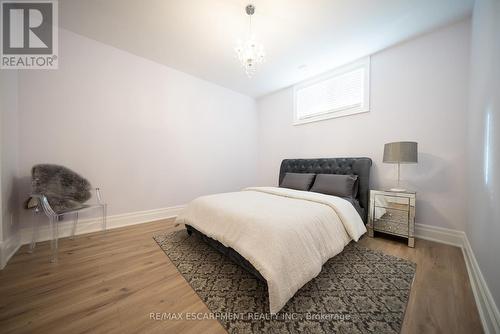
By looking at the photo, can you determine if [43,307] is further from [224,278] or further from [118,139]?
[118,139]

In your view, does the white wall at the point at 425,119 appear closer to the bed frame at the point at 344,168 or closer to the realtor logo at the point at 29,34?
the bed frame at the point at 344,168

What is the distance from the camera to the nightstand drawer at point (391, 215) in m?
2.06

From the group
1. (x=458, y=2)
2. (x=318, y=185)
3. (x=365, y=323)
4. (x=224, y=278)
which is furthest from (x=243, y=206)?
(x=458, y=2)

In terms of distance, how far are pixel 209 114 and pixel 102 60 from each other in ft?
5.93

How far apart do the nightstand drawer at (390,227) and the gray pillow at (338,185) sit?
1.54ft

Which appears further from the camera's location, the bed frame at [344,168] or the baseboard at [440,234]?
the bed frame at [344,168]

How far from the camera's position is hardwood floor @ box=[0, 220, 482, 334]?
3.37 ft

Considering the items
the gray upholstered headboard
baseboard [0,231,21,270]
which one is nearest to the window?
the gray upholstered headboard

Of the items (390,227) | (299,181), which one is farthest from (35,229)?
(390,227)

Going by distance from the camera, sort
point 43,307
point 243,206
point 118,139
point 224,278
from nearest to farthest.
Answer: point 43,307
point 224,278
point 243,206
point 118,139

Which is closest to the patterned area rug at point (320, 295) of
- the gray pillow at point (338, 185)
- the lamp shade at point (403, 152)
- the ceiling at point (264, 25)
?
the gray pillow at point (338, 185)

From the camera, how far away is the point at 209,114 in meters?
3.65

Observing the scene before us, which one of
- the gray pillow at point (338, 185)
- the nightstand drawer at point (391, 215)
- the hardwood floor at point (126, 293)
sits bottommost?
the hardwood floor at point (126, 293)

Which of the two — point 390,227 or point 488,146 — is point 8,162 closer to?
point 488,146
